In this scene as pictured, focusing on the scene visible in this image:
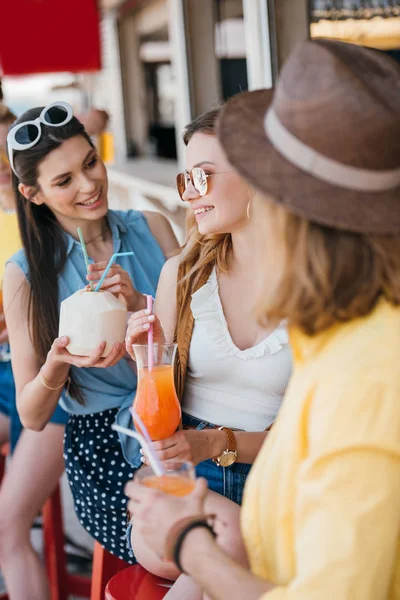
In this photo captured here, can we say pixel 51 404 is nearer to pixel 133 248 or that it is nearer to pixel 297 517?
pixel 133 248

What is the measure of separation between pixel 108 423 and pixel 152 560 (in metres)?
0.58

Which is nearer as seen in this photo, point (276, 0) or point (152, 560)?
point (152, 560)

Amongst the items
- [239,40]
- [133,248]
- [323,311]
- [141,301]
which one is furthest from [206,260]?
[239,40]

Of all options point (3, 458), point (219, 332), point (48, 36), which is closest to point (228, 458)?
point (219, 332)

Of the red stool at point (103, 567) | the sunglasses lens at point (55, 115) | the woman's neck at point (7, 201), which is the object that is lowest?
the red stool at point (103, 567)

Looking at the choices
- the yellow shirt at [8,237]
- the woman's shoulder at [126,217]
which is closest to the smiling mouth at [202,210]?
the woman's shoulder at [126,217]

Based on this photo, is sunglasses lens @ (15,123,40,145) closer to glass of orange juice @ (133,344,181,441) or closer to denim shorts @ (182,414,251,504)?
glass of orange juice @ (133,344,181,441)

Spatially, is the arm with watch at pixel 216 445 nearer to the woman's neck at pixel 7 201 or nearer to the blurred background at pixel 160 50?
the woman's neck at pixel 7 201

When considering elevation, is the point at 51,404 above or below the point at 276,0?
below

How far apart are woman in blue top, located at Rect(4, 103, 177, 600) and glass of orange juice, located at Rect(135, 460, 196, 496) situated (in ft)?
2.76

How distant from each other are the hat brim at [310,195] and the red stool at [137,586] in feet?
3.52

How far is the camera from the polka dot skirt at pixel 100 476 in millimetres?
2146

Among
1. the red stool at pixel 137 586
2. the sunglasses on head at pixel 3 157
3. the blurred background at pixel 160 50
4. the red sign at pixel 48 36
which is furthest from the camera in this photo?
the red sign at pixel 48 36

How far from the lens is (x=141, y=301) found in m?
2.21
